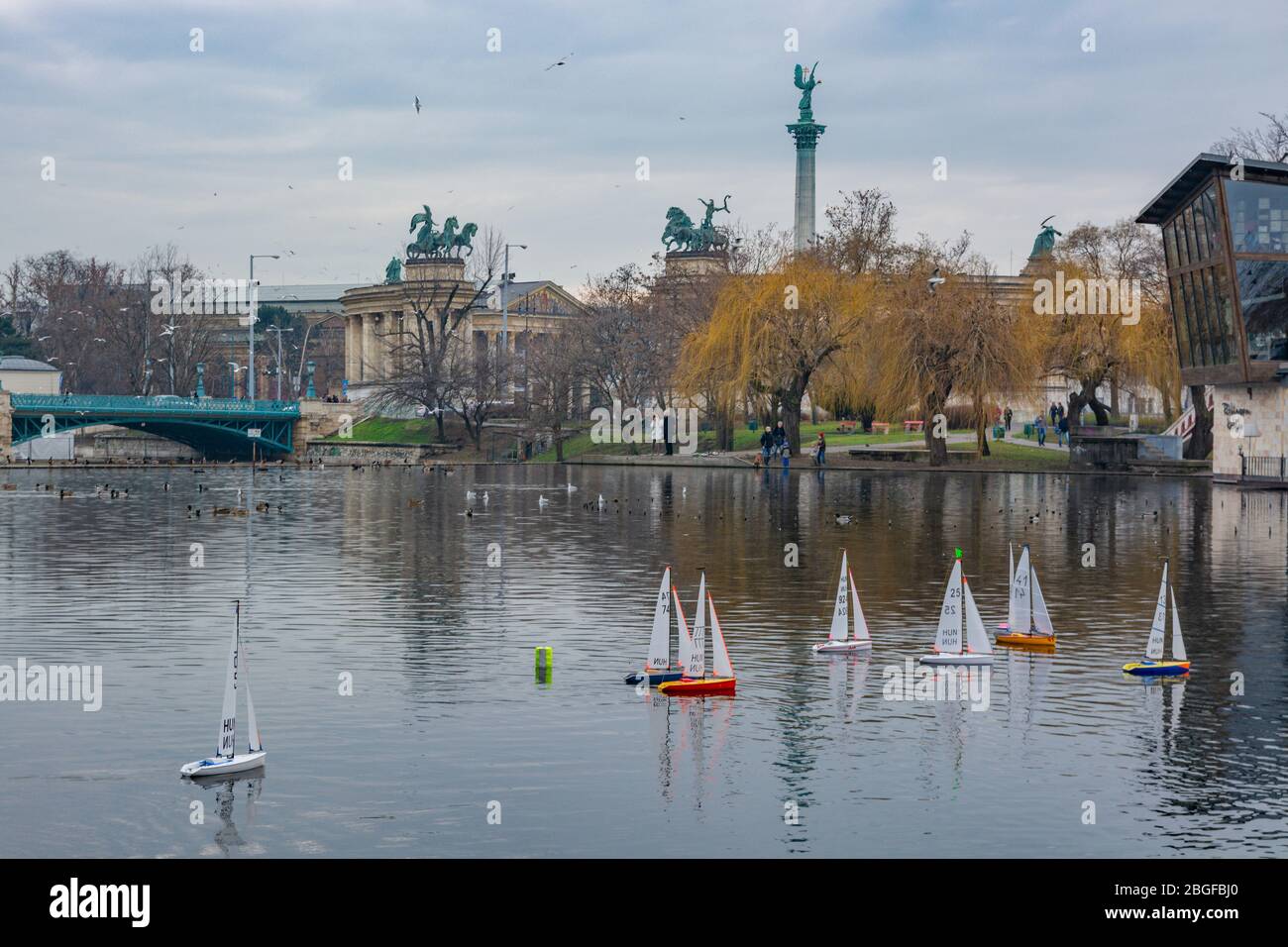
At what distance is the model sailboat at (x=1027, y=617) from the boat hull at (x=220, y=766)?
48.3 feet

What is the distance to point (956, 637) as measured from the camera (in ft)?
91.6

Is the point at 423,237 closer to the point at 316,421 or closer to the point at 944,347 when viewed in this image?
the point at 316,421

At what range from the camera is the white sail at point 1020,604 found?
3017 cm

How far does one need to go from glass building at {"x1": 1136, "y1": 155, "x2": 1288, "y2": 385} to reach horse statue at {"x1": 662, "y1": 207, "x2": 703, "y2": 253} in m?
71.4

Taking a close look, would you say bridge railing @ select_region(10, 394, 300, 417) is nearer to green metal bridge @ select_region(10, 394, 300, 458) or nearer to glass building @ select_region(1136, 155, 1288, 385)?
green metal bridge @ select_region(10, 394, 300, 458)

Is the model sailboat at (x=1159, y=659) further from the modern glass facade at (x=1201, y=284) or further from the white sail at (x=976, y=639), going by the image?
the modern glass facade at (x=1201, y=284)

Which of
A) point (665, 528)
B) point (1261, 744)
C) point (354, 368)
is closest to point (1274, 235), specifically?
point (665, 528)

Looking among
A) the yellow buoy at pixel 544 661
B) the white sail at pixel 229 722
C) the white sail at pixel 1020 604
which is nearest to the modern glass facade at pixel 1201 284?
the white sail at pixel 1020 604

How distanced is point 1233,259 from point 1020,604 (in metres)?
51.2

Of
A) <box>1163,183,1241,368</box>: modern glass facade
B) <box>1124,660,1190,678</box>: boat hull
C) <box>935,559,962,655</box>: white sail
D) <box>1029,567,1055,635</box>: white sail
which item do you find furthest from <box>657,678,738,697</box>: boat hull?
<box>1163,183,1241,368</box>: modern glass facade

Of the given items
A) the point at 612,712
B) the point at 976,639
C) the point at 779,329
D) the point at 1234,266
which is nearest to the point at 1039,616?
the point at 976,639

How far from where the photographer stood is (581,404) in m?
145

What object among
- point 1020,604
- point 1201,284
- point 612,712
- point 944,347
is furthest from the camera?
point 944,347
